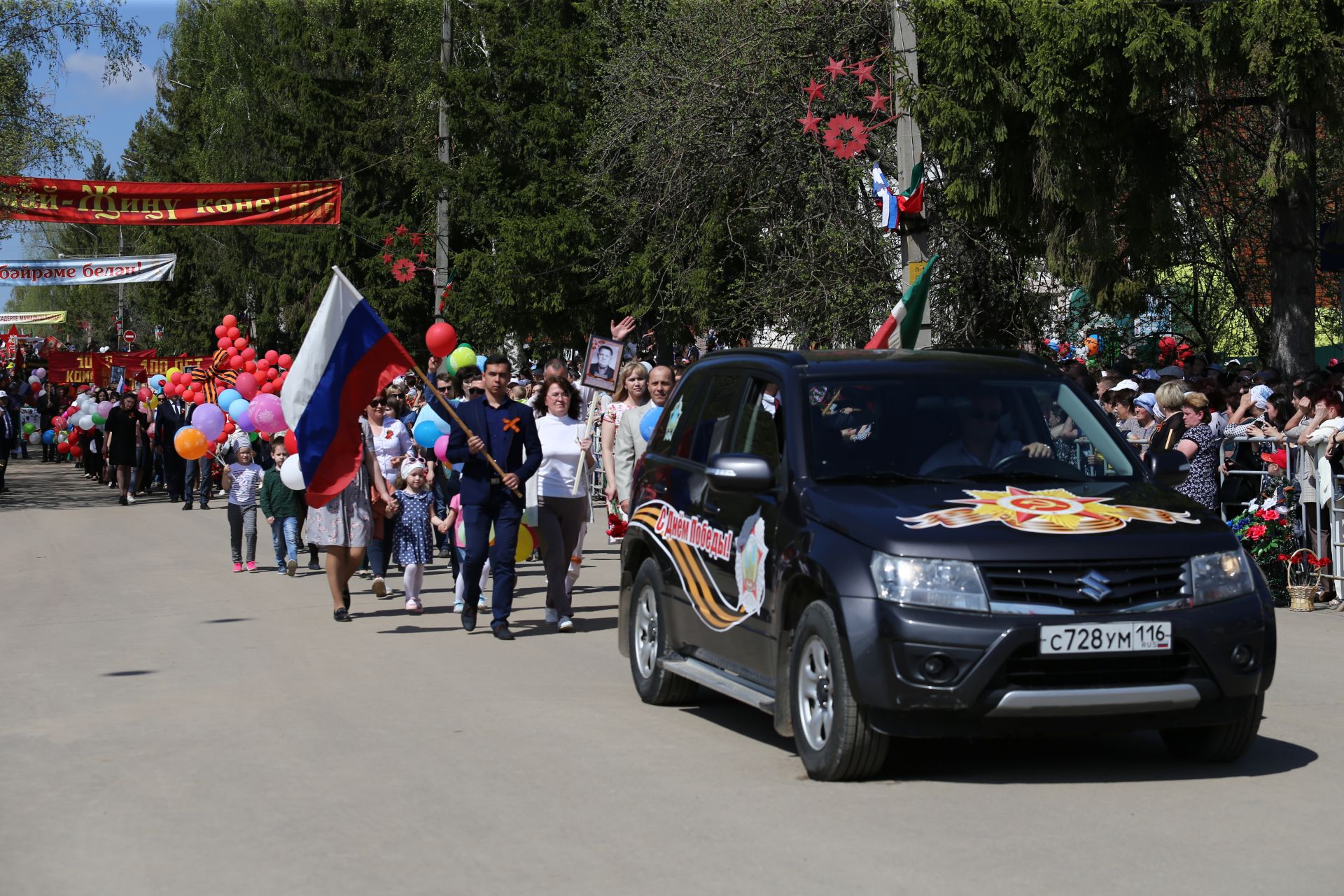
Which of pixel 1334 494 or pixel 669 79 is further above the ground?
pixel 669 79

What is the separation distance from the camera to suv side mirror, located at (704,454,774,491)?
25.0 feet

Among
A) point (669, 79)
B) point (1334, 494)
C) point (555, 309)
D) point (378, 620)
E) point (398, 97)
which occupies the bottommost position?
point (378, 620)

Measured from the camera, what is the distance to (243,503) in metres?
18.5

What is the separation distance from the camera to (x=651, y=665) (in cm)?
934

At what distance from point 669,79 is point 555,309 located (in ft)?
26.7

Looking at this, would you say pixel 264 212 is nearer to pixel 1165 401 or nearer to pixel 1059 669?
pixel 1165 401

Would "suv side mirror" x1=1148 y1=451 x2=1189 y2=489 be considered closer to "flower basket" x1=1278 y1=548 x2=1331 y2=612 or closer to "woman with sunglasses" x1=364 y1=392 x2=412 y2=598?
"flower basket" x1=1278 y1=548 x2=1331 y2=612

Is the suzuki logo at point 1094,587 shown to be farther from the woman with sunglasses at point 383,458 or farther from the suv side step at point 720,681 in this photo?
the woman with sunglasses at point 383,458

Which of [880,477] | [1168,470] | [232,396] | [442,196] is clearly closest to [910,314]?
[1168,470]

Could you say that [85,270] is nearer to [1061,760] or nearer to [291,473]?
[291,473]

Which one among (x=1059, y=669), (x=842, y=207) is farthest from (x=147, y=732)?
(x=842, y=207)

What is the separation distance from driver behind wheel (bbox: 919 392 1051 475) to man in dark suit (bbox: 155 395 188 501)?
2464cm

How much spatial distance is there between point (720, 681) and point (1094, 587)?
83.3 inches

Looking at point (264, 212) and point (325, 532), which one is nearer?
point (325, 532)
